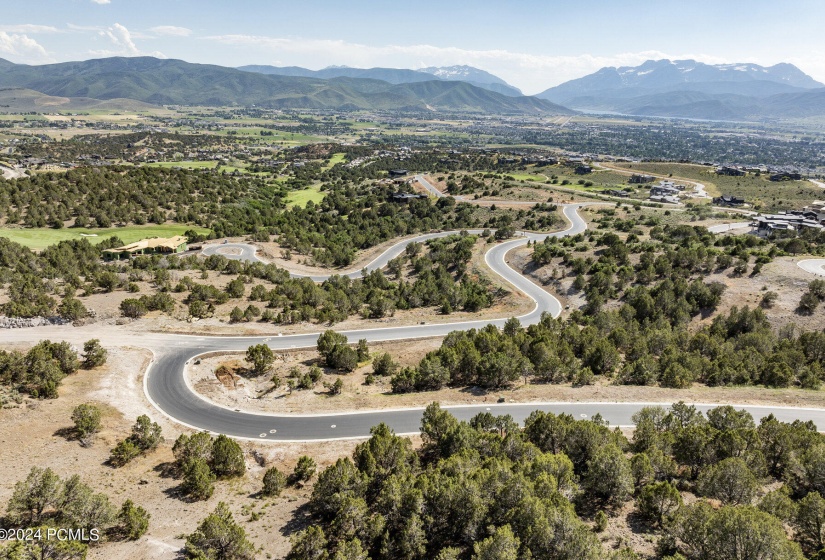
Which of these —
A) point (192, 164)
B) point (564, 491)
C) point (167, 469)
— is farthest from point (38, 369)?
point (192, 164)

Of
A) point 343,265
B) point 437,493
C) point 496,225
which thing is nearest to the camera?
point 437,493

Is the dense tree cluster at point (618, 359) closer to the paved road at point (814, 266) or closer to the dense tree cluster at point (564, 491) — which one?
the dense tree cluster at point (564, 491)

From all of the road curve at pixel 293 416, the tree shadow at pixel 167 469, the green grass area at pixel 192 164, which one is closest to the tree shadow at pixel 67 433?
the road curve at pixel 293 416

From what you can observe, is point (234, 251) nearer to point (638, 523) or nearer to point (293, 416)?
point (293, 416)

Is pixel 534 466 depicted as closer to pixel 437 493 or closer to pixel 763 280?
pixel 437 493

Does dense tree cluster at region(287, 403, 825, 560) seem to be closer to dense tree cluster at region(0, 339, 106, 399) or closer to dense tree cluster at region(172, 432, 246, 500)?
dense tree cluster at region(172, 432, 246, 500)

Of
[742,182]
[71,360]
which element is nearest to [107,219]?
[71,360]
